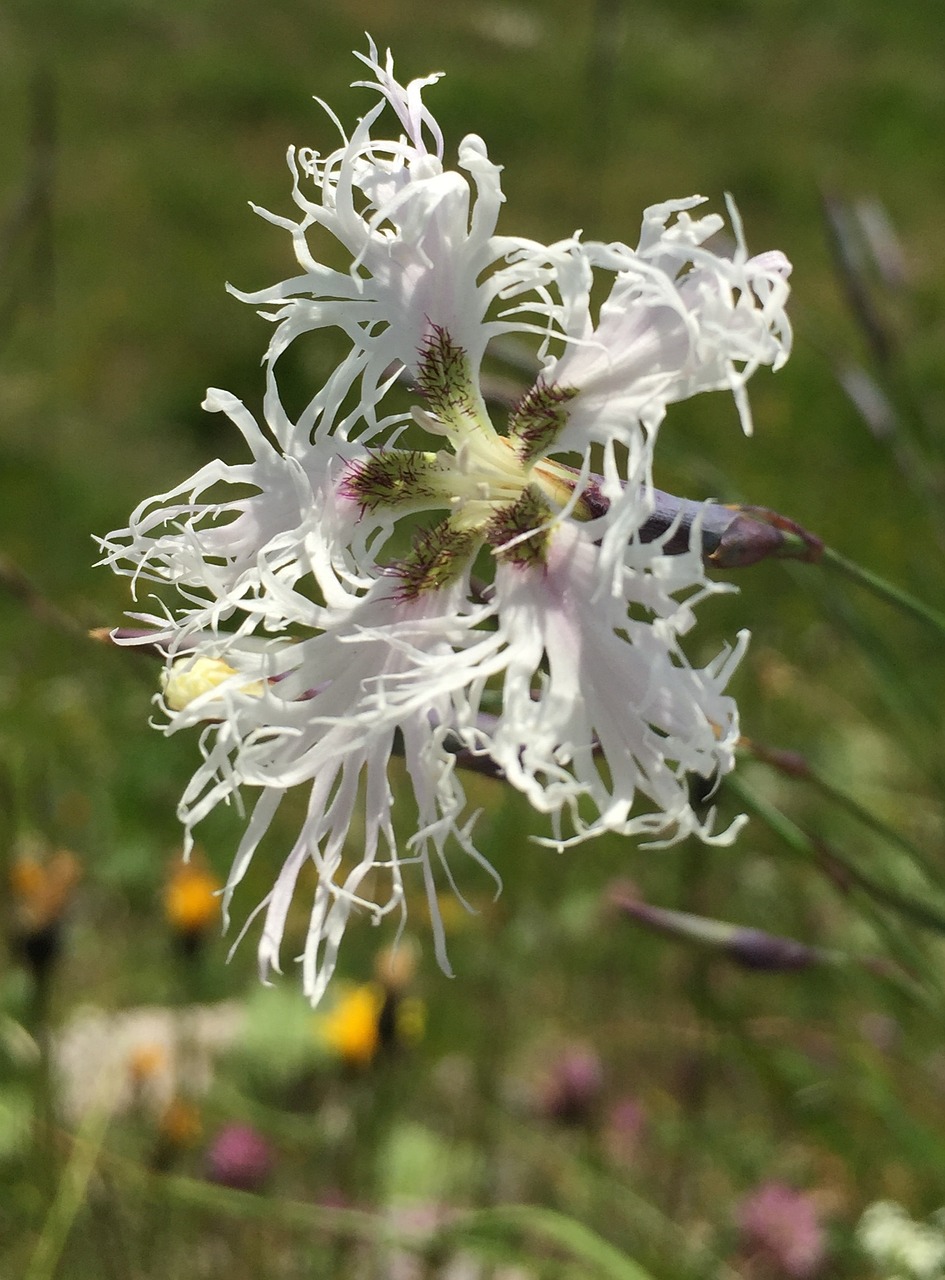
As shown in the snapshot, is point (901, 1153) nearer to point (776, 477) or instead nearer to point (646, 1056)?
point (646, 1056)

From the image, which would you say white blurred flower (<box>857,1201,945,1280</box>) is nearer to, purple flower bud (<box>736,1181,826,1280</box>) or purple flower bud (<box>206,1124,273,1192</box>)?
purple flower bud (<box>736,1181,826,1280</box>)

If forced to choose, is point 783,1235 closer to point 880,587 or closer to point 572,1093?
point 572,1093

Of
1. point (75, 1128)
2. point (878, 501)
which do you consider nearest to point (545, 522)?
point (75, 1128)

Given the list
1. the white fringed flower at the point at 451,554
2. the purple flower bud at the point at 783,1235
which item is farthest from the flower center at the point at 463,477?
the purple flower bud at the point at 783,1235

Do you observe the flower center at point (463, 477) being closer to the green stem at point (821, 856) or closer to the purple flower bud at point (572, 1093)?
the green stem at point (821, 856)

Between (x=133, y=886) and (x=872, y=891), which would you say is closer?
(x=872, y=891)

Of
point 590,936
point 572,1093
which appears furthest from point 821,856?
point 590,936
